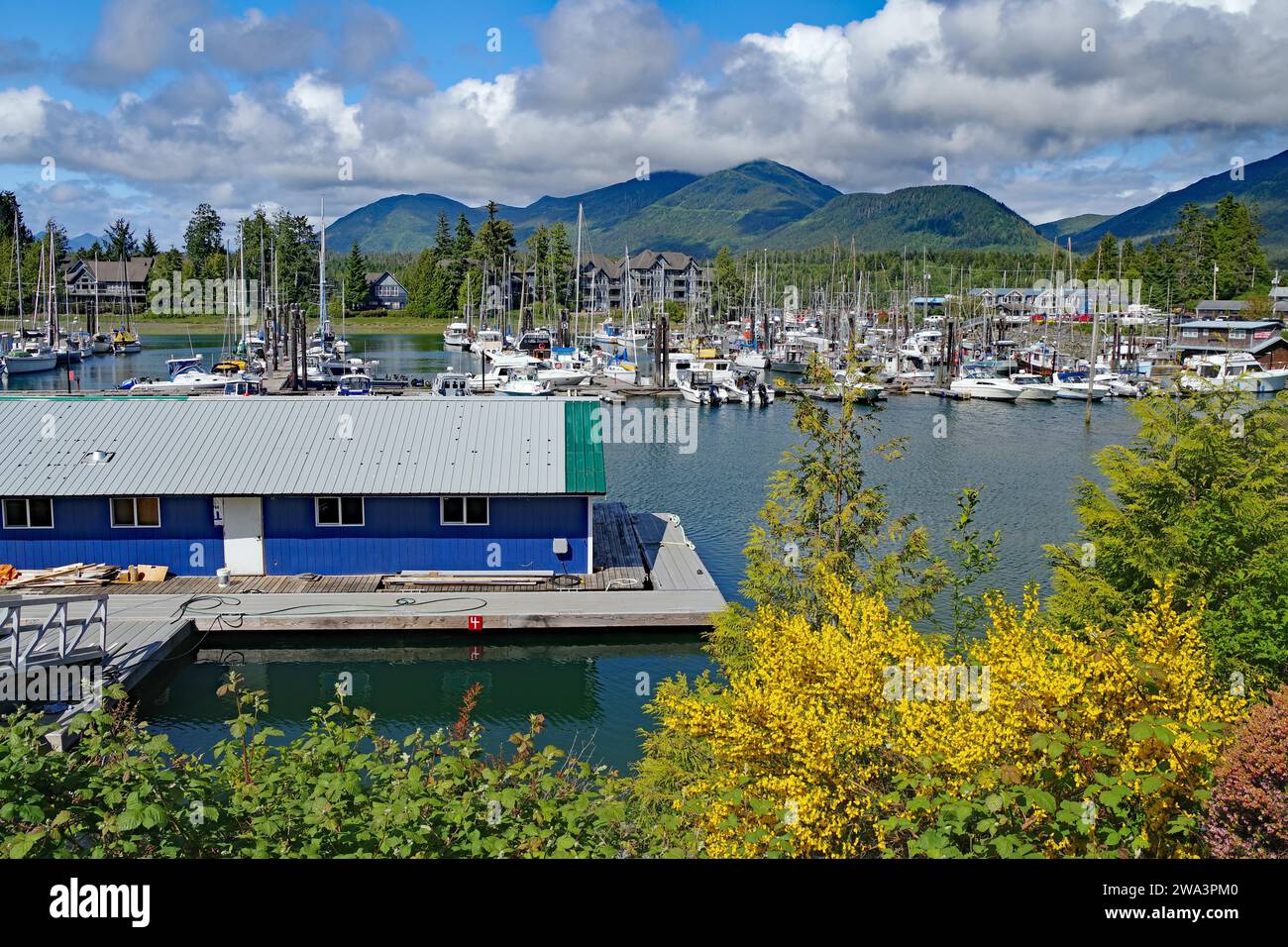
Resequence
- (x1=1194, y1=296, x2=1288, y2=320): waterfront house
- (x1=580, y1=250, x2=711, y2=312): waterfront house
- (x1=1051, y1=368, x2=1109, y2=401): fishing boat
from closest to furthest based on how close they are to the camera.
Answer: (x1=1051, y1=368, x2=1109, y2=401): fishing boat
(x1=1194, y1=296, x2=1288, y2=320): waterfront house
(x1=580, y1=250, x2=711, y2=312): waterfront house

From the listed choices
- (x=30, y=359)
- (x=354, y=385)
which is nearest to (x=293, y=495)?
(x=354, y=385)

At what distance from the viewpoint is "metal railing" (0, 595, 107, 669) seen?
1764cm

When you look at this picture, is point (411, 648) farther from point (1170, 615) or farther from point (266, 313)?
point (266, 313)

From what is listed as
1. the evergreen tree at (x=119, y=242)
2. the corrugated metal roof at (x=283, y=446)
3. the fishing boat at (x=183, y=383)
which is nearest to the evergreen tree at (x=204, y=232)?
the evergreen tree at (x=119, y=242)

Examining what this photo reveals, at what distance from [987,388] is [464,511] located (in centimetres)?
6331

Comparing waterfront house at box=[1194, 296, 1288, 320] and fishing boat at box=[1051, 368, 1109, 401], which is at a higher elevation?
waterfront house at box=[1194, 296, 1288, 320]

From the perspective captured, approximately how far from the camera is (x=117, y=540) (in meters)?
25.1

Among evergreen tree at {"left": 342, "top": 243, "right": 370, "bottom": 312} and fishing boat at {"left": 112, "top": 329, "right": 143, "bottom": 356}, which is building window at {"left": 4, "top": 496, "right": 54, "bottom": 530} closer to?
fishing boat at {"left": 112, "top": 329, "right": 143, "bottom": 356}

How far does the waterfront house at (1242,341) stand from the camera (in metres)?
93.8

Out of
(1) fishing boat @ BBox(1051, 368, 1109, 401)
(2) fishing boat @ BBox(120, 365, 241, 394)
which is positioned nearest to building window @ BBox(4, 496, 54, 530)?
(2) fishing boat @ BBox(120, 365, 241, 394)

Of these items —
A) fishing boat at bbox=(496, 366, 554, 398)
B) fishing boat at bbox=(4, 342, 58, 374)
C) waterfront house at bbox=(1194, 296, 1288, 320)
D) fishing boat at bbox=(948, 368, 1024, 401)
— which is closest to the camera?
fishing boat at bbox=(496, 366, 554, 398)

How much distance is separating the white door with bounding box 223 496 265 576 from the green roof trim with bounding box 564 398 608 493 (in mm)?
7668

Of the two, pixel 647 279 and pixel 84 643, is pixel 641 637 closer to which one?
pixel 84 643
